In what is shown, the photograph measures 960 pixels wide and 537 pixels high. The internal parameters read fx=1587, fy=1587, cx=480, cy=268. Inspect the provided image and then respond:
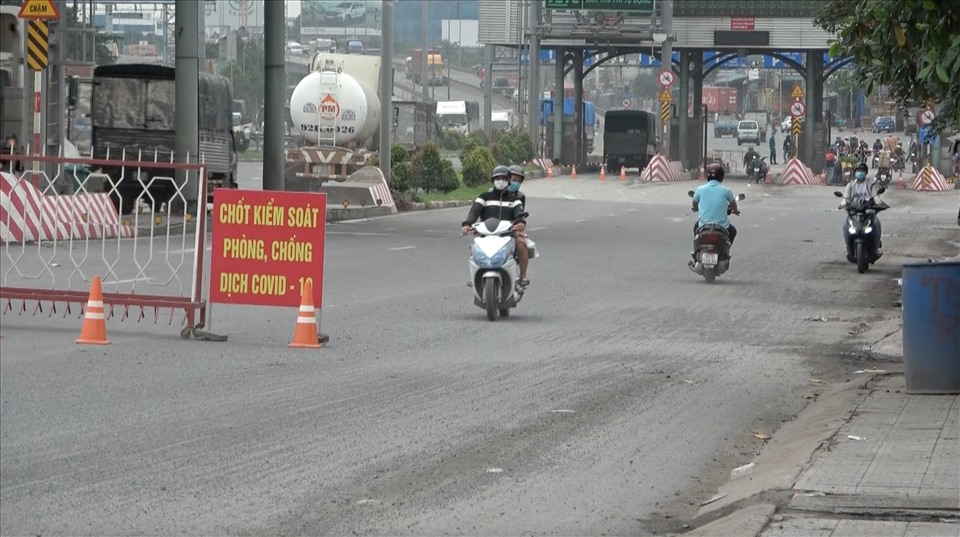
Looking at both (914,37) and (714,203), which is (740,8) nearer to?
(714,203)

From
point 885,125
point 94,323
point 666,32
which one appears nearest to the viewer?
point 94,323

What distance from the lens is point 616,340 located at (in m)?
14.7

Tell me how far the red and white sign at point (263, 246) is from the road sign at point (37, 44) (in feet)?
49.7

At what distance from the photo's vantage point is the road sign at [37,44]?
1083 inches

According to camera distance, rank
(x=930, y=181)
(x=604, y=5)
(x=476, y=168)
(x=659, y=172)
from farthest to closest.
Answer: (x=604, y=5)
(x=659, y=172)
(x=930, y=181)
(x=476, y=168)

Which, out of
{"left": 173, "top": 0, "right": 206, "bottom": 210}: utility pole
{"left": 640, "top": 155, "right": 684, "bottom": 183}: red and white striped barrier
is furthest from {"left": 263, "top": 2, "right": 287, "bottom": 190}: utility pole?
{"left": 640, "top": 155, "right": 684, "bottom": 183}: red and white striped barrier

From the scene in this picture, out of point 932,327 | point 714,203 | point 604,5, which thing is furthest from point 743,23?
point 932,327

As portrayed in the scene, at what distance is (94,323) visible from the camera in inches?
508

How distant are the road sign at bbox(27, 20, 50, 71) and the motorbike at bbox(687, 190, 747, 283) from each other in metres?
12.7

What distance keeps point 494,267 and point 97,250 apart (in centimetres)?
764

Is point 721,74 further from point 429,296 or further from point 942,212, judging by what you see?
point 429,296

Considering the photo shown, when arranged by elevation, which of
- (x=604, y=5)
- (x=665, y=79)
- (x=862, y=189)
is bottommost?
(x=862, y=189)

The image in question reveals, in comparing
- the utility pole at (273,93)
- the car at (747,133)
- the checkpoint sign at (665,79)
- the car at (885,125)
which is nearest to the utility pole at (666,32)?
the checkpoint sign at (665,79)

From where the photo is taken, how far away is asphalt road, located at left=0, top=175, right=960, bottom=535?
763 cm
